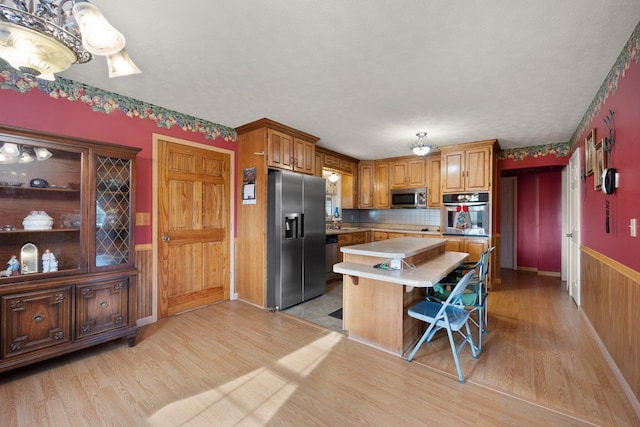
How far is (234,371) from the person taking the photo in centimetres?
220

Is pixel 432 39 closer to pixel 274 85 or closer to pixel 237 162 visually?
pixel 274 85

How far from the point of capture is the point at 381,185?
598cm

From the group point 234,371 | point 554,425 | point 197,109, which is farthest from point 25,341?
point 554,425

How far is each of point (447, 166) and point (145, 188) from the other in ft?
14.9

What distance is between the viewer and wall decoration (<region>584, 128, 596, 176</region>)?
2.78 metres

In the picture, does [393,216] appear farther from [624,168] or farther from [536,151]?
[624,168]

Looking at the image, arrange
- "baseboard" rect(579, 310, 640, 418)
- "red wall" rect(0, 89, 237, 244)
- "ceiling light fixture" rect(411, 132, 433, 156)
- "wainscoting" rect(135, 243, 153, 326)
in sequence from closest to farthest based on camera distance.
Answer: "baseboard" rect(579, 310, 640, 418) < "red wall" rect(0, 89, 237, 244) < "wainscoting" rect(135, 243, 153, 326) < "ceiling light fixture" rect(411, 132, 433, 156)

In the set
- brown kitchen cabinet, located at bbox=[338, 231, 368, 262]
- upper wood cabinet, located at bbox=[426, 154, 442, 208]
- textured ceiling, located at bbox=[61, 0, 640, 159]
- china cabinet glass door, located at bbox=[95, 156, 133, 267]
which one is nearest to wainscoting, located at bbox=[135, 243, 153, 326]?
china cabinet glass door, located at bbox=[95, 156, 133, 267]

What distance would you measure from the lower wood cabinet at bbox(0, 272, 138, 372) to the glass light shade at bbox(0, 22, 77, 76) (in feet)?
5.61

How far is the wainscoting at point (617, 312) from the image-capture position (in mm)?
1807

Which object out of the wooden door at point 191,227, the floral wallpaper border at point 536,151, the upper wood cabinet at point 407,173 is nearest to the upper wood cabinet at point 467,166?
the upper wood cabinet at point 407,173

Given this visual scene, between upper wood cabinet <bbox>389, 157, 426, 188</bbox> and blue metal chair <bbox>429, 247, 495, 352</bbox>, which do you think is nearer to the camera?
blue metal chair <bbox>429, 247, 495, 352</bbox>

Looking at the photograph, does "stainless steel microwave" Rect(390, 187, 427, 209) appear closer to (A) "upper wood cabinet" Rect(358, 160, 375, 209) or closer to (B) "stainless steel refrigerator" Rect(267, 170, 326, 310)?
(A) "upper wood cabinet" Rect(358, 160, 375, 209)

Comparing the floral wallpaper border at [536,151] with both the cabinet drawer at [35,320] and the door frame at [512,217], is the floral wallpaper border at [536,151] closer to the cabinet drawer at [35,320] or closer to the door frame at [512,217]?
the door frame at [512,217]
